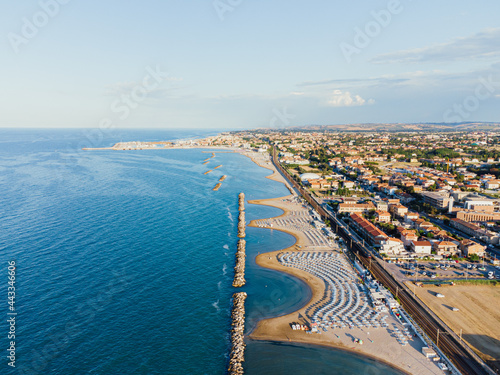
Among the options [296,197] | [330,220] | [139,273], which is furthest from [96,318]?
[296,197]

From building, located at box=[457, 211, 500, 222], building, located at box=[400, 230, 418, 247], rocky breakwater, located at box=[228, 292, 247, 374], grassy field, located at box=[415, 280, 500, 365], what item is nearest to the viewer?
rocky breakwater, located at box=[228, 292, 247, 374]

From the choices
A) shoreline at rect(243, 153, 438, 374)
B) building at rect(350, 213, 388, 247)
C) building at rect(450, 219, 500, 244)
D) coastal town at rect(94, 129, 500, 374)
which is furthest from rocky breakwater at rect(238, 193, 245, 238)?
building at rect(450, 219, 500, 244)

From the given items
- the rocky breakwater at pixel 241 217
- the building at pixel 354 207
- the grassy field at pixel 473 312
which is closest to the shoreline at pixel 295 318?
the grassy field at pixel 473 312

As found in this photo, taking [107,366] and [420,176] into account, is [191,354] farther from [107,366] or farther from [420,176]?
[420,176]

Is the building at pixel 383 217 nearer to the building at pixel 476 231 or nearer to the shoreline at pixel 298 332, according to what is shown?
the building at pixel 476 231

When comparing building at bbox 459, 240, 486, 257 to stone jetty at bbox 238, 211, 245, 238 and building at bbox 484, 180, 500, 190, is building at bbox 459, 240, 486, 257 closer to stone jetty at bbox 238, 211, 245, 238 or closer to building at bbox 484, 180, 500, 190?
stone jetty at bbox 238, 211, 245, 238

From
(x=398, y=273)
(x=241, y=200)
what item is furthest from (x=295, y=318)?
(x=241, y=200)

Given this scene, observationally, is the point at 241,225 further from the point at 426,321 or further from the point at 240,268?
the point at 426,321
